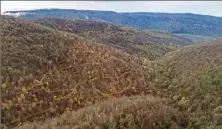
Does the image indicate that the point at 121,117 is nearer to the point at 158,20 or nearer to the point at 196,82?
the point at 196,82

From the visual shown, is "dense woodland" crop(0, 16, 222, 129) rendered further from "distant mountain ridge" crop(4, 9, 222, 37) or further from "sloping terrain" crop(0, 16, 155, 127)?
"distant mountain ridge" crop(4, 9, 222, 37)

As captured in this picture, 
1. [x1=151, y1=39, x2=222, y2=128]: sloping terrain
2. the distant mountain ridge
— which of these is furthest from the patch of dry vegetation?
the distant mountain ridge

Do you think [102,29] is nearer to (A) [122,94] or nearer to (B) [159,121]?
(A) [122,94]

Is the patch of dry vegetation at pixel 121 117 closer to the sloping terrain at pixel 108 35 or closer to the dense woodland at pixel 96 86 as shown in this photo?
the dense woodland at pixel 96 86

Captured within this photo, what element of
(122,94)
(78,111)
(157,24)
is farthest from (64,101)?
(157,24)

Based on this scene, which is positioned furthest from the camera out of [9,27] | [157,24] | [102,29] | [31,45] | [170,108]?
[157,24]
